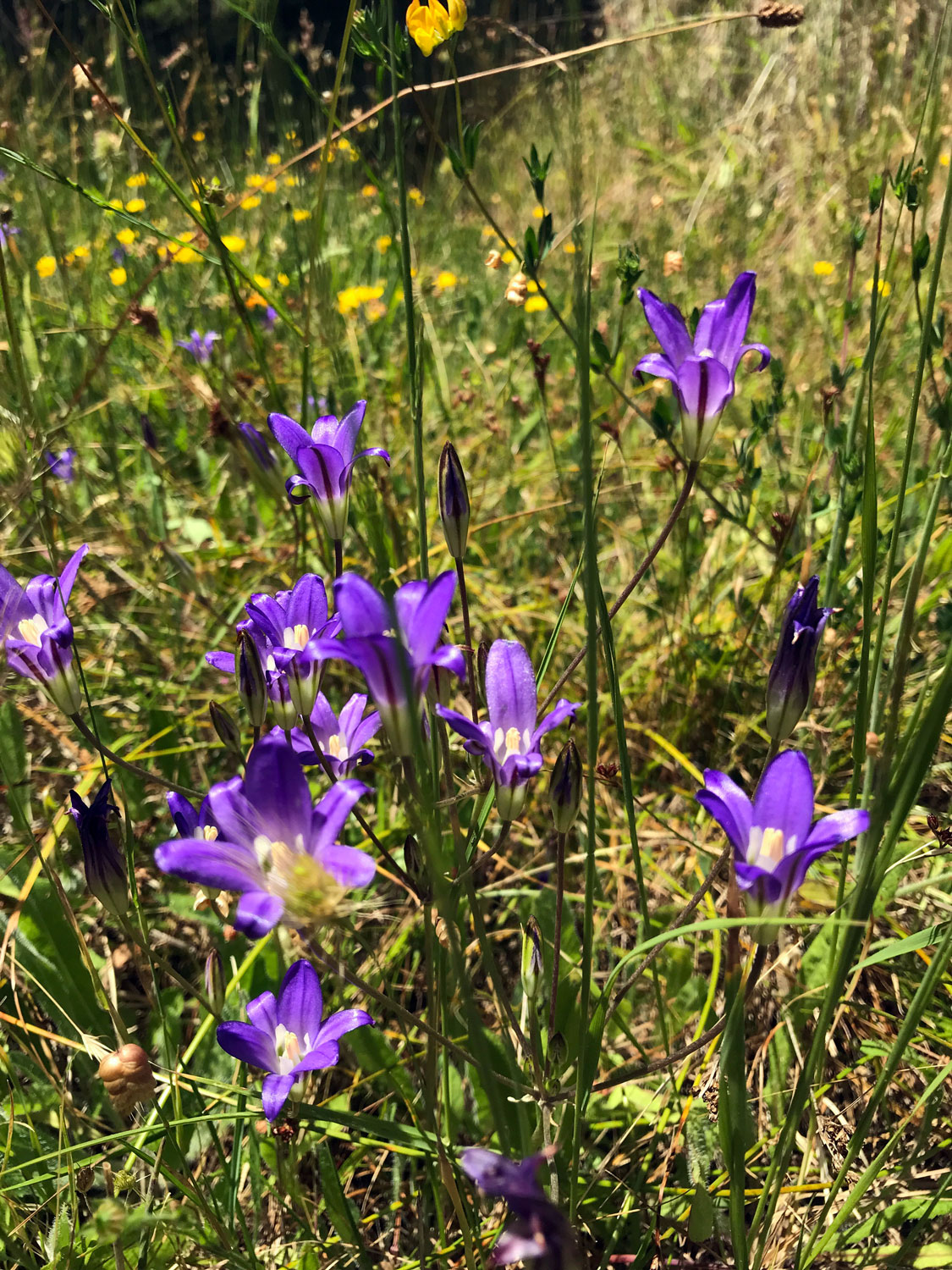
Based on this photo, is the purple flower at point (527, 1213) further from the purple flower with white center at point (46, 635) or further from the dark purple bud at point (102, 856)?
the purple flower with white center at point (46, 635)

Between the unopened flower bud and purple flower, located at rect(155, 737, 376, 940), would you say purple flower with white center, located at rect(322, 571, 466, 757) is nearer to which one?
purple flower, located at rect(155, 737, 376, 940)

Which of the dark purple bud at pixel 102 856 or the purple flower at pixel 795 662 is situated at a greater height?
the purple flower at pixel 795 662

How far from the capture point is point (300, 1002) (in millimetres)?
1354

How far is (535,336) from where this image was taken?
4500mm

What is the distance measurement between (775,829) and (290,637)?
747 mm

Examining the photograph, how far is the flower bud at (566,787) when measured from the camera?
47.8 inches

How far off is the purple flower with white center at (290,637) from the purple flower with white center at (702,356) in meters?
0.59

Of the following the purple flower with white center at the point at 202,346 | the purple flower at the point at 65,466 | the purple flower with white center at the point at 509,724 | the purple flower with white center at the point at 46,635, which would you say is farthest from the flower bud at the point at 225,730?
the purple flower with white center at the point at 202,346

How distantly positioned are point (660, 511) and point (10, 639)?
2.44 metres

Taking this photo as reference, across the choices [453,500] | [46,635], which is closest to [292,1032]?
[46,635]

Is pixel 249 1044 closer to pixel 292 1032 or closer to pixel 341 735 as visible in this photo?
pixel 292 1032

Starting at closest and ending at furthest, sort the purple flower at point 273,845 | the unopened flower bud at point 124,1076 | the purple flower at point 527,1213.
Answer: the purple flower at point 527,1213 < the purple flower at point 273,845 < the unopened flower bud at point 124,1076

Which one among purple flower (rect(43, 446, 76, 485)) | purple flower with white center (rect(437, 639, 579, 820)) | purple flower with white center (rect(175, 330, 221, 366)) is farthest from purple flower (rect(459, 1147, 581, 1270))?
purple flower with white center (rect(175, 330, 221, 366))

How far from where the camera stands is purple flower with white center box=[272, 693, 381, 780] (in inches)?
54.6
